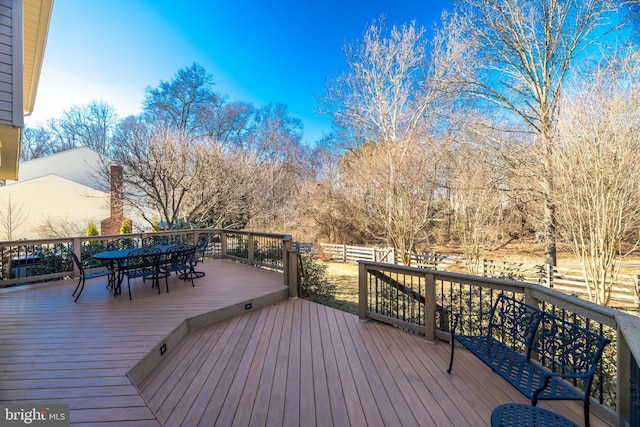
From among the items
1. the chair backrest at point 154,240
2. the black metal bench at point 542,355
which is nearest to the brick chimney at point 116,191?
the chair backrest at point 154,240

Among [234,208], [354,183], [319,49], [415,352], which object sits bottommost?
[415,352]

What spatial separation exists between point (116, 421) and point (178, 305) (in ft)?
8.01

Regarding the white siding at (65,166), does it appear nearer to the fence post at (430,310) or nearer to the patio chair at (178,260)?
the patio chair at (178,260)

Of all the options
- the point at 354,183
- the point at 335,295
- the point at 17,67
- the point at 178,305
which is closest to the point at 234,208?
the point at 354,183

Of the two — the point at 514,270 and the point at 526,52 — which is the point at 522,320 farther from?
the point at 526,52

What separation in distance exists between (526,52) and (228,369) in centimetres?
1248

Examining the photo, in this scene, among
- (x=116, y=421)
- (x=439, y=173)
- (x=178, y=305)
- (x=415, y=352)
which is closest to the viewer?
(x=116, y=421)

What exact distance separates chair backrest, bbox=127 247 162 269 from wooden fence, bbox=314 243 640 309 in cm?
748

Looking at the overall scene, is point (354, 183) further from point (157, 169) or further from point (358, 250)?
point (157, 169)

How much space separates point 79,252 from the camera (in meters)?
5.66

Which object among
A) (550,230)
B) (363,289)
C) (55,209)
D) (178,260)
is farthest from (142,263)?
(55,209)

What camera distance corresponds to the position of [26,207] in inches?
508

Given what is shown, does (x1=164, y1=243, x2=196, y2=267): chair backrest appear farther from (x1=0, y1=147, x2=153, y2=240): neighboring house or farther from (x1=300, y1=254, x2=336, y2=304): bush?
(x1=0, y1=147, x2=153, y2=240): neighboring house

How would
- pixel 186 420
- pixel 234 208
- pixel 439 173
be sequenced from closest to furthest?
pixel 186 420 < pixel 439 173 < pixel 234 208
